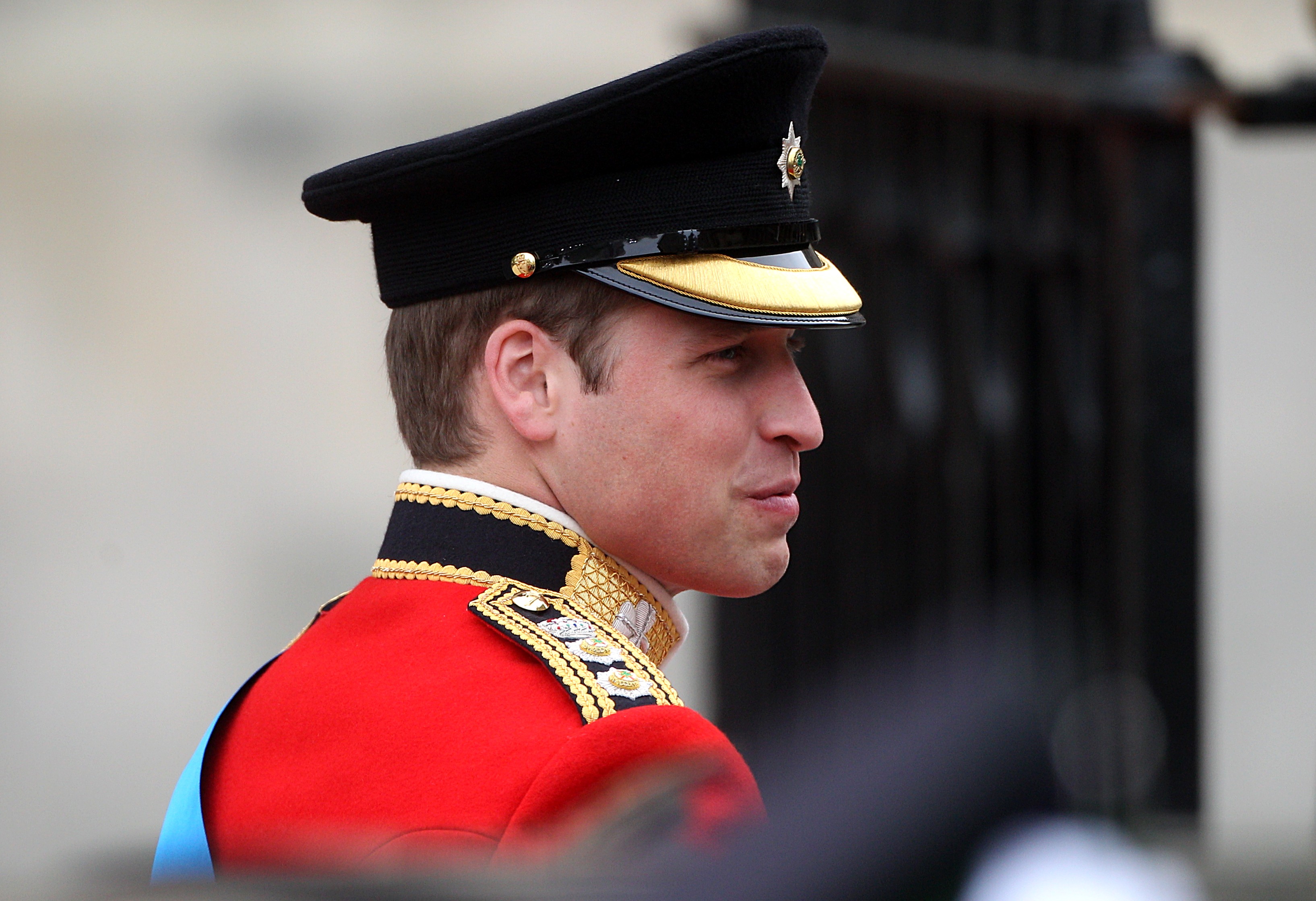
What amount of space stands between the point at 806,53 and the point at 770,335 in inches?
12.9

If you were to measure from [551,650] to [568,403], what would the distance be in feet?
1.03

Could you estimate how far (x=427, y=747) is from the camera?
1570 millimetres

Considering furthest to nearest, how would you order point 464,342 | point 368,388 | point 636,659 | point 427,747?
1. point 368,388
2. point 464,342
3. point 636,659
4. point 427,747

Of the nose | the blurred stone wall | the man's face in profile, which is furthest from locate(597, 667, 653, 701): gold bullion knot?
the blurred stone wall

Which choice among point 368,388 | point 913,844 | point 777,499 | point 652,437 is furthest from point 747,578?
point 368,388

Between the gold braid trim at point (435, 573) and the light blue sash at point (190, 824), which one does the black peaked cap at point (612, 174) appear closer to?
the gold braid trim at point (435, 573)

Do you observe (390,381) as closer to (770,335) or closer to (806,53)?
(770,335)

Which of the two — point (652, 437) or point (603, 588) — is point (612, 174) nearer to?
point (652, 437)

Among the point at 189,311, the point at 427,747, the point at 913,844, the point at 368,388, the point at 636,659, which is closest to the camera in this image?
the point at 913,844

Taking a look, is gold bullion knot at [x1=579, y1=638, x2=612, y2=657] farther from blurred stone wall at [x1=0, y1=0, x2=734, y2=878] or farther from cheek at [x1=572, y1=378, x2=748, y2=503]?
blurred stone wall at [x1=0, y1=0, x2=734, y2=878]

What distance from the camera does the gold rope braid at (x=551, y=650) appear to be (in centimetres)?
153

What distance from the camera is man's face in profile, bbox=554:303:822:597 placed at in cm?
181

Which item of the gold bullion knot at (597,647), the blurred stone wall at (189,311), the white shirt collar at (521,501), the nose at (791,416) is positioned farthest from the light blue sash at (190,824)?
the blurred stone wall at (189,311)

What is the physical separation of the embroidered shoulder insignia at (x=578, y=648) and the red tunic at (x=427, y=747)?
1cm
